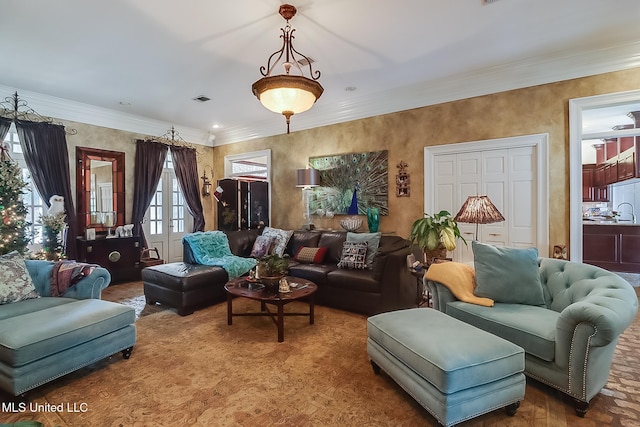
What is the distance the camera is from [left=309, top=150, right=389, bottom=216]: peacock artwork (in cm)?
475

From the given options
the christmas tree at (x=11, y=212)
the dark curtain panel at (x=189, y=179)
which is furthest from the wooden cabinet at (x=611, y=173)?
the christmas tree at (x=11, y=212)

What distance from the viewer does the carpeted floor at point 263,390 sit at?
6.13 ft

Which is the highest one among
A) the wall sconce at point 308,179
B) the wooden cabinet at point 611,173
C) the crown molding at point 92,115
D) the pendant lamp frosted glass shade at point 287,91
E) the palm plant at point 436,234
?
the crown molding at point 92,115

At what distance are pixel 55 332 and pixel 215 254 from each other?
2.45m

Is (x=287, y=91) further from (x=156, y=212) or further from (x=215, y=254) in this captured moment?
(x=156, y=212)

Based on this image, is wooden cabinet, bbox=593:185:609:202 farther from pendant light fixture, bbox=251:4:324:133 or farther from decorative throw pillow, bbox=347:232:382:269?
pendant light fixture, bbox=251:4:324:133

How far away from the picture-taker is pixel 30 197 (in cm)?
462

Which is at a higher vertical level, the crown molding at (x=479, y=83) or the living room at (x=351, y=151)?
the crown molding at (x=479, y=83)

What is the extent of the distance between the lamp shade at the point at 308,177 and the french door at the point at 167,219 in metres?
2.84

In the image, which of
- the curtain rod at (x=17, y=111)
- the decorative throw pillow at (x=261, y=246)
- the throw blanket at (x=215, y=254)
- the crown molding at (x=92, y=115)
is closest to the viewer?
the throw blanket at (x=215, y=254)

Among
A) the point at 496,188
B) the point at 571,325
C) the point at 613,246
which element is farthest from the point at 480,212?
the point at 613,246

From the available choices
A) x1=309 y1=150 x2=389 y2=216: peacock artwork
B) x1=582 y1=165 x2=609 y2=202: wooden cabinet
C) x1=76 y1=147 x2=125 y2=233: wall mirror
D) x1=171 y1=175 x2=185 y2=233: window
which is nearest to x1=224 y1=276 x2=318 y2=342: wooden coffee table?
x1=309 y1=150 x2=389 y2=216: peacock artwork

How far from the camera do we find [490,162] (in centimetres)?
397

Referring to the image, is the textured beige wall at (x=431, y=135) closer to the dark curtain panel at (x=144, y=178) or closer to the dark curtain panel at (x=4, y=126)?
the dark curtain panel at (x=144, y=178)
